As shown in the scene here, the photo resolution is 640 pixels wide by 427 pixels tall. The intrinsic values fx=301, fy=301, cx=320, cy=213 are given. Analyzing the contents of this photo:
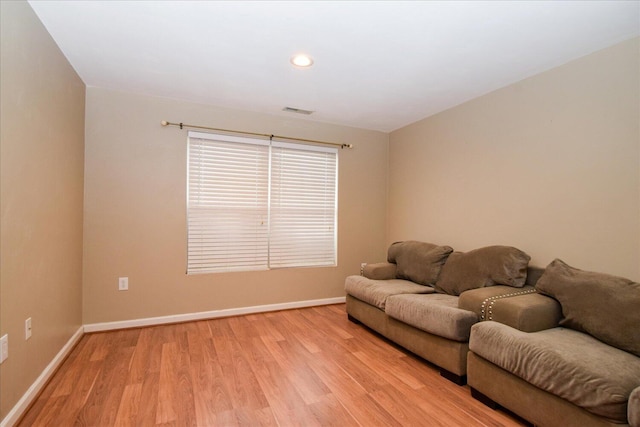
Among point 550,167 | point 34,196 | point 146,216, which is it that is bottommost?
point 146,216

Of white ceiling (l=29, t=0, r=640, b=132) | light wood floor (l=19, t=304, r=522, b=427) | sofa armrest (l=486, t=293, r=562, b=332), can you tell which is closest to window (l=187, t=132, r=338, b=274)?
white ceiling (l=29, t=0, r=640, b=132)

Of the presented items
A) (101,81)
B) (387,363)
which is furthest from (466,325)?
(101,81)

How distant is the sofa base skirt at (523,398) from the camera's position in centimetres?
148

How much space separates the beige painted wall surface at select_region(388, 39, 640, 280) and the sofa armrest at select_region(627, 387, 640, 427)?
1126mm

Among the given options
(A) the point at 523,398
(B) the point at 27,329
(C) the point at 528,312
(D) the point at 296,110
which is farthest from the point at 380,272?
(B) the point at 27,329

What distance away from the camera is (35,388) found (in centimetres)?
194

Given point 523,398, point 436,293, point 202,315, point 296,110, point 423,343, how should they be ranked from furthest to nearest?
point 296,110
point 202,315
point 436,293
point 423,343
point 523,398

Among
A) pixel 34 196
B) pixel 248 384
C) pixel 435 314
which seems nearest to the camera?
pixel 34 196

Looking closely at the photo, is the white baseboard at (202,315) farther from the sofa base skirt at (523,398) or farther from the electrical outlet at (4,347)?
the sofa base skirt at (523,398)

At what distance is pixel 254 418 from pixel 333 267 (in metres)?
2.50

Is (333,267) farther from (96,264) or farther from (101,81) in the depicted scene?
(101,81)

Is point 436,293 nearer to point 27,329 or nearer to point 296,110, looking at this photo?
point 296,110

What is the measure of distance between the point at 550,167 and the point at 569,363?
5.47ft

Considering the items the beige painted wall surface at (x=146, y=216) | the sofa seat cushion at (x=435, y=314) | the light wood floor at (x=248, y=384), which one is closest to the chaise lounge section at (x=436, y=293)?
the sofa seat cushion at (x=435, y=314)
